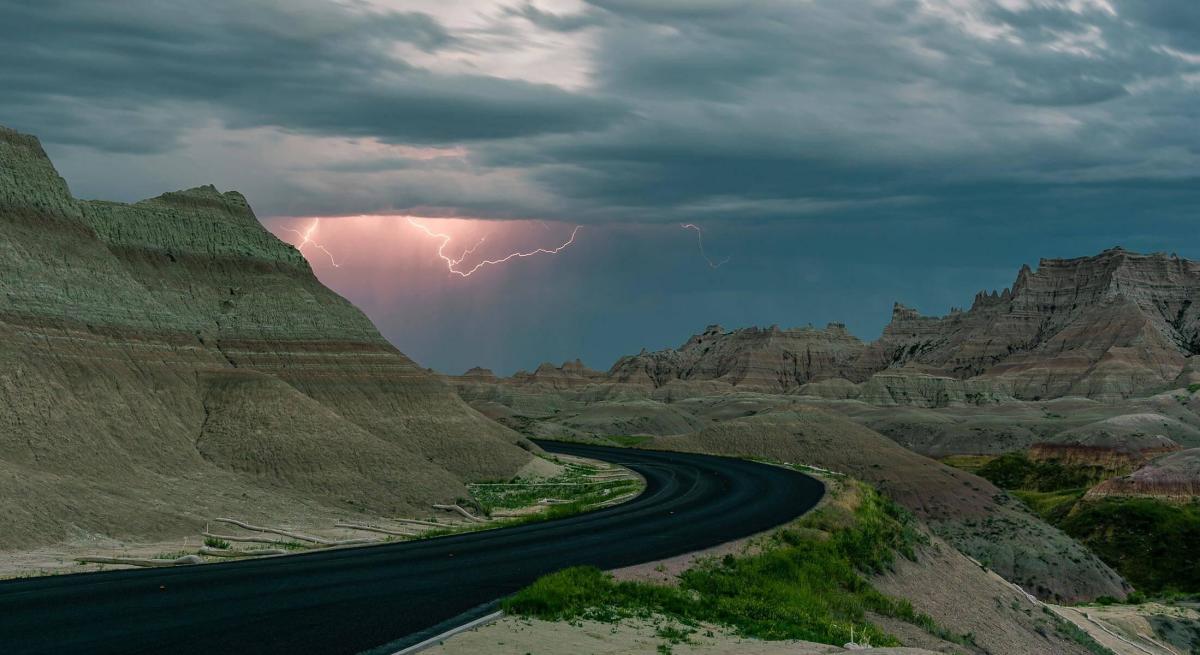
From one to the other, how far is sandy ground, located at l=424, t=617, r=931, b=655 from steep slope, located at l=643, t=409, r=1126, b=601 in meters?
49.0

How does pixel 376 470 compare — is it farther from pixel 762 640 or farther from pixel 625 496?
pixel 762 640

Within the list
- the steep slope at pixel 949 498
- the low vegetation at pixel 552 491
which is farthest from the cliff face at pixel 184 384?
the steep slope at pixel 949 498

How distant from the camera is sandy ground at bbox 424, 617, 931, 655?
1697 centimetres

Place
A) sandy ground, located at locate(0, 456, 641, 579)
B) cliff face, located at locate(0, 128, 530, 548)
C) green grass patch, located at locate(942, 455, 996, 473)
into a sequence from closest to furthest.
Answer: sandy ground, located at locate(0, 456, 641, 579) < cliff face, located at locate(0, 128, 530, 548) < green grass patch, located at locate(942, 455, 996, 473)

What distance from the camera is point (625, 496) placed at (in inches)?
2159

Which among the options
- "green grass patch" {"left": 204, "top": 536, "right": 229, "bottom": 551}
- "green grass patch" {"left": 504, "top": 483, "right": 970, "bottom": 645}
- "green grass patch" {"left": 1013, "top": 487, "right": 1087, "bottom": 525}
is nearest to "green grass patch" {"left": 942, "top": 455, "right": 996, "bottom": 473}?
"green grass patch" {"left": 1013, "top": 487, "right": 1087, "bottom": 525}

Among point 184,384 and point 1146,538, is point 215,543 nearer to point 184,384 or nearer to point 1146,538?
point 184,384

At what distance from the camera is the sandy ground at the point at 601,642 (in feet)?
55.7

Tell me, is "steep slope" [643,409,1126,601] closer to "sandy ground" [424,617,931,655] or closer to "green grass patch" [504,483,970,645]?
"green grass patch" [504,483,970,645]

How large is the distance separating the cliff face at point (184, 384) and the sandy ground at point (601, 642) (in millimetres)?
20882

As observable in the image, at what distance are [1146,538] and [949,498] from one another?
21.6m

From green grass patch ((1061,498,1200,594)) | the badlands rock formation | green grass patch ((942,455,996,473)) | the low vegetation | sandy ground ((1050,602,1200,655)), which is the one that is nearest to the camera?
sandy ground ((1050,602,1200,655))

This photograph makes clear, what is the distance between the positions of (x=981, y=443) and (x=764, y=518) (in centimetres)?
12096

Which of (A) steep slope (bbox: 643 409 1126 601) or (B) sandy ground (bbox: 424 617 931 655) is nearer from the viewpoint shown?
(B) sandy ground (bbox: 424 617 931 655)
